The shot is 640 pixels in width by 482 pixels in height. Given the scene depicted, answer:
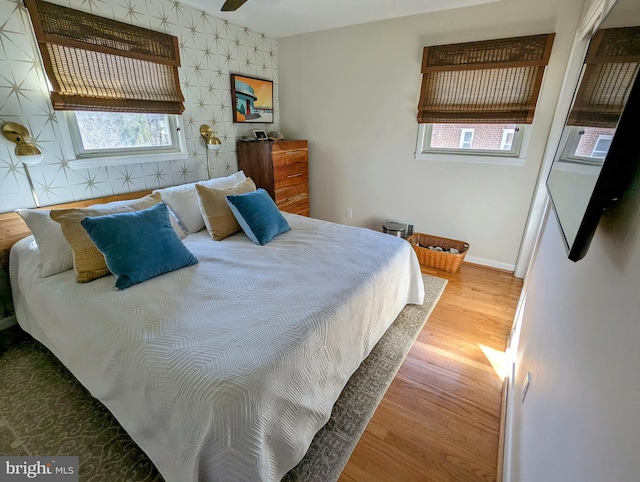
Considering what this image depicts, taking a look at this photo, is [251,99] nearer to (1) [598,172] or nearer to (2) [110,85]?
(2) [110,85]

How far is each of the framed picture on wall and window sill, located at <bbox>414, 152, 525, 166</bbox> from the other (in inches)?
76.8

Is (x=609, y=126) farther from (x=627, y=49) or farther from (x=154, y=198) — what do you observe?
Answer: (x=154, y=198)

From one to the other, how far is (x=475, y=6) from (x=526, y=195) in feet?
5.79

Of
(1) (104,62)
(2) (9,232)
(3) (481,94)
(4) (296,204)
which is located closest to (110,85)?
(1) (104,62)

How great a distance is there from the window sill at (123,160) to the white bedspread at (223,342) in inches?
26.2

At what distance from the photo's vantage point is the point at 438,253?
3125mm

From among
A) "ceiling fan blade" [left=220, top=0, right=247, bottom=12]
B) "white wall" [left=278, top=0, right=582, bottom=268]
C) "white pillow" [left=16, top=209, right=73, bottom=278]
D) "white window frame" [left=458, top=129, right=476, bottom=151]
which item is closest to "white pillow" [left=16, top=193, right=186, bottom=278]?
"white pillow" [left=16, top=209, right=73, bottom=278]

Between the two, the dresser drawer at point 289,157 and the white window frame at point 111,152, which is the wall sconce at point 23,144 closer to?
the white window frame at point 111,152

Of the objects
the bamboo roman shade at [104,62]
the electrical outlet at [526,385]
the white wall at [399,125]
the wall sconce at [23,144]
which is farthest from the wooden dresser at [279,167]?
the electrical outlet at [526,385]

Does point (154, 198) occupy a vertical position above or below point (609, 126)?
below

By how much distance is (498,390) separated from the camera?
1.73 meters

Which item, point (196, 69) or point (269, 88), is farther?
point (269, 88)

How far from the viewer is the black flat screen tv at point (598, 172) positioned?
573 millimetres

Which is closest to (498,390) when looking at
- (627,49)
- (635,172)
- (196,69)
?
(635,172)
